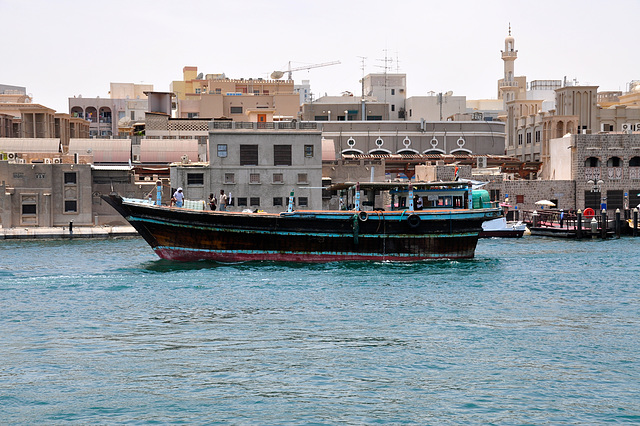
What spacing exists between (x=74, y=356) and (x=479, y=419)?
10.0 meters

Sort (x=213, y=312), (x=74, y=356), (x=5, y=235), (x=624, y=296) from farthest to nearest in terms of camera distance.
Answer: (x=5, y=235) < (x=624, y=296) < (x=213, y=312) < (x=74, y=356)

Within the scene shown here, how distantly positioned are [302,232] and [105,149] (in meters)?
34.0

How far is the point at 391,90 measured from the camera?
99.8 m

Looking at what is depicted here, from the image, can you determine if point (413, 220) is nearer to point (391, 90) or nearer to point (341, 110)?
point (341, 110)

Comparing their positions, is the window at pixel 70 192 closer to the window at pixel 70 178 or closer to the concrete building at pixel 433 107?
the window at pixel 70 178

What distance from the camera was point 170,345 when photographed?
2075 cm

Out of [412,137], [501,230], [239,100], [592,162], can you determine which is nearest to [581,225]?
[501,230]

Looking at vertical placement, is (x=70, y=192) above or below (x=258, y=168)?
below

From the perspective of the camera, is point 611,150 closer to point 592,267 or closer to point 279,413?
point 592,267

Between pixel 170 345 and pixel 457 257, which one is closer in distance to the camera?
pixel 170 345

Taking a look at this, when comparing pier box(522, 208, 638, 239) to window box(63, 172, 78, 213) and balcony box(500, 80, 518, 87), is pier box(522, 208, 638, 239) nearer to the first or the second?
window box(63, 172, 78, 213)

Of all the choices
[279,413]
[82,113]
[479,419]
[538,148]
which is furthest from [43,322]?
[82,113]

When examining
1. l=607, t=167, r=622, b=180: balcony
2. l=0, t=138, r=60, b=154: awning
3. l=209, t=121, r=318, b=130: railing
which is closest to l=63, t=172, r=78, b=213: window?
l=0, t=138, r=60, b=154: awning

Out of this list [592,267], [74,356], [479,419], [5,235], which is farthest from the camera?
[5,235]
